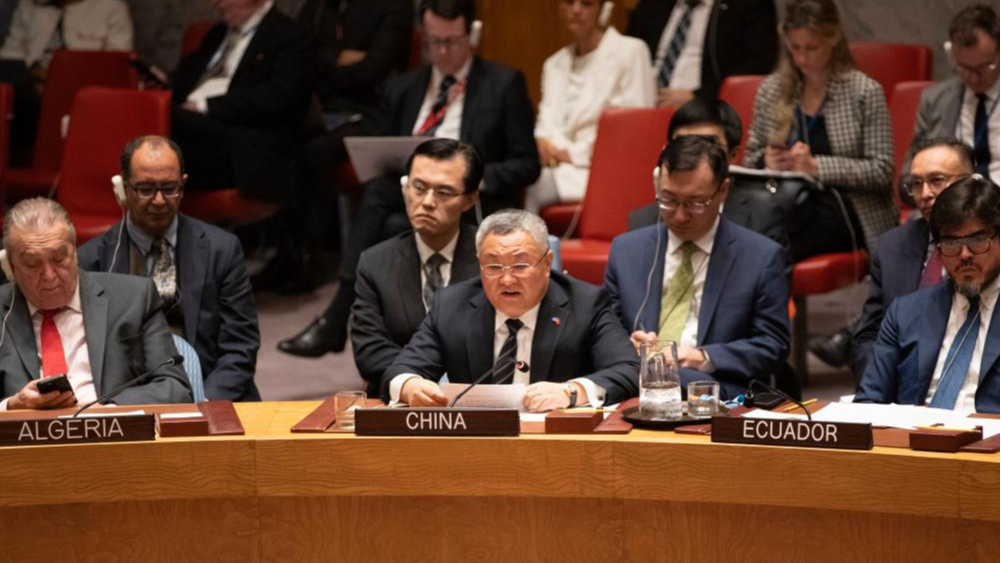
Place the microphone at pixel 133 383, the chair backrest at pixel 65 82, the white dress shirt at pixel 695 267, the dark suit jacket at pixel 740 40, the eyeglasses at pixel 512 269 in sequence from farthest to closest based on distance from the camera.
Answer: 1. the chair backrest at pixel 65 82
2. the dark suit jacket at pixel 740 40
3. the white dress shirt at pixel 695 267
4. the eyeglasses at pixel 512 269
5. the microphone at pixel 133 383

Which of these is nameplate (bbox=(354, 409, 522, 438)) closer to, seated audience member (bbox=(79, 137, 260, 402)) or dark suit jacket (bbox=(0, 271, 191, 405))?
dark suit jacket (bbox=(0, 271, 191, 405))

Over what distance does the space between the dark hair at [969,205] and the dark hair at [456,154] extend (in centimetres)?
135

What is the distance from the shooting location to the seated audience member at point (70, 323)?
354 centimetres

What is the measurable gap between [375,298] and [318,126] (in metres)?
2.65

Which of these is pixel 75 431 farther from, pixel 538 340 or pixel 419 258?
pixel 419 258

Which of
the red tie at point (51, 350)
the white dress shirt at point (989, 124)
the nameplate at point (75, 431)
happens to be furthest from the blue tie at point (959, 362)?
the red tie at point (51, 350)

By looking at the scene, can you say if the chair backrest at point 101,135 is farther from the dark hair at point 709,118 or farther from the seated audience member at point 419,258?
the dark hair at point 709,118

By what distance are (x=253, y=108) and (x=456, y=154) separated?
232 cm

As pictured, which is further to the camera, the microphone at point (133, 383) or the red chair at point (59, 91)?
the red chair at point (59, 91)

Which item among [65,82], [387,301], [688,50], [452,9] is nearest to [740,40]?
[688,50]

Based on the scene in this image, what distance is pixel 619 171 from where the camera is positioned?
535 centimetres

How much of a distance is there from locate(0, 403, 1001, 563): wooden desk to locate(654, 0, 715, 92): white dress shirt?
3.32 meters

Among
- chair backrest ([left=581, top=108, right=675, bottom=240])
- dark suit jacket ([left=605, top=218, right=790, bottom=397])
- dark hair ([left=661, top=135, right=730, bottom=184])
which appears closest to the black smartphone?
dark suit jacket ([left=605, top=218, right=790, bottom=397])

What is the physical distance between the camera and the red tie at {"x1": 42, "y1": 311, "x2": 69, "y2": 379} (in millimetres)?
3611
